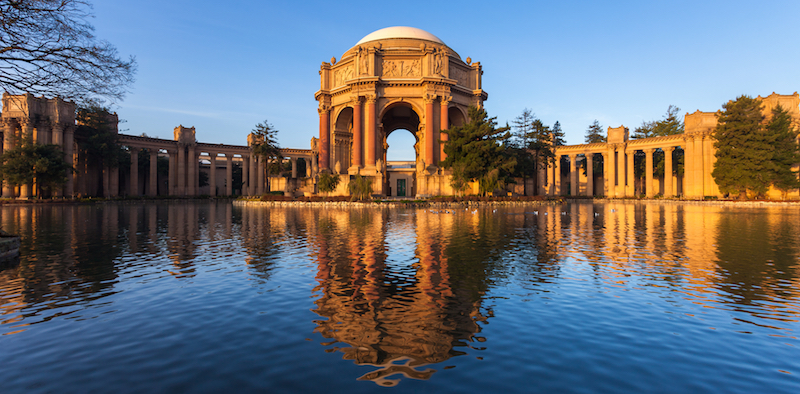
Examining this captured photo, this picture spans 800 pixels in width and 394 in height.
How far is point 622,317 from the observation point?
6266 mm

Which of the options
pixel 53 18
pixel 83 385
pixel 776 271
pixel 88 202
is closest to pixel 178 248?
pixel 53 18

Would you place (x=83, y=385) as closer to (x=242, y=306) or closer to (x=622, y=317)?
(x=242, y=306)

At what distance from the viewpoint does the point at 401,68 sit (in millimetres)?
57125

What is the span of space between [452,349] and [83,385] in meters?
4.03

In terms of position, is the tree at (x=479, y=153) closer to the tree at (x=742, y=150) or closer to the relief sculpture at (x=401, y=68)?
the relief sculpture at (x=401, y=68)

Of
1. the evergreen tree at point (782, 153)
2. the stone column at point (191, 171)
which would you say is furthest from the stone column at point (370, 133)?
the evergreen tree at point (782, 153)

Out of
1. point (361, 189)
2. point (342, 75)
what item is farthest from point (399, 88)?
point (361, 189)

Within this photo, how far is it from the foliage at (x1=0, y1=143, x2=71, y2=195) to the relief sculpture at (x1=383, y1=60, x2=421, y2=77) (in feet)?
139

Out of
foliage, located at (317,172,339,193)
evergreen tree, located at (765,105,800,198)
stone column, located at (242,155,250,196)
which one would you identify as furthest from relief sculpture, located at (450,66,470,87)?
stone column, located at (242,155,250,196)

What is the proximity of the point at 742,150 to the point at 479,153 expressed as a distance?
35.8 metres

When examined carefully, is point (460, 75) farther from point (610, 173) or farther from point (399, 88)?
point (610, 173)

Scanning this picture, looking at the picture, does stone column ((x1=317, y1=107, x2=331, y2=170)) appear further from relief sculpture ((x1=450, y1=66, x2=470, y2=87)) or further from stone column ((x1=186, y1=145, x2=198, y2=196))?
stone column ((x1=186, y1=145, x2=198, y2=196))

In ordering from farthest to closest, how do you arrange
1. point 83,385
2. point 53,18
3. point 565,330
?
point 53,18, point 565,330, point 83,385

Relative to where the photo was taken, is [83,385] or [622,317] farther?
[622,317]
